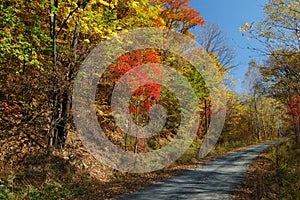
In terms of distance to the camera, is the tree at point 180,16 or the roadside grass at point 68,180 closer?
the roadside grass at point 68,180

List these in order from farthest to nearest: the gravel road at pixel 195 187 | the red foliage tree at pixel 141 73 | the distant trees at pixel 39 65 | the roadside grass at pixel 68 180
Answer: the red foliage tree at pixel 141 73
the distant trees at pixel 39 65
the gravel road at pixel 195 187
the roadside grass at pixel 68 180

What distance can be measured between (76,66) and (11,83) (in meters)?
2.68

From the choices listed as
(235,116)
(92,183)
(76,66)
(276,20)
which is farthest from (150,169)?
(235,116)

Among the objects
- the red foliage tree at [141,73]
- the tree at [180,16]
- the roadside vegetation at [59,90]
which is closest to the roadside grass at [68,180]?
the roadside vegetation at [59,90]

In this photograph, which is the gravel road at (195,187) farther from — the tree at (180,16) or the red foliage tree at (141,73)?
the tree at (180,16)

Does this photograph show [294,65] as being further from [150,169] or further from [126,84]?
[150,169]

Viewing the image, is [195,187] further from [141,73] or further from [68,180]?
[141,73]

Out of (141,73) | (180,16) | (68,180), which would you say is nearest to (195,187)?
(68,180)

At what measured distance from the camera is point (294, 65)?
12461mm

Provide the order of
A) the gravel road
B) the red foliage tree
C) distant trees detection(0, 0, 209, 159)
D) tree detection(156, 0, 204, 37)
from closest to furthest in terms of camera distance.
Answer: the gravel road < distant trees detection(0, 0, 209, 159) < the red foliage tree < tree detection(156, 0, 204, 37)

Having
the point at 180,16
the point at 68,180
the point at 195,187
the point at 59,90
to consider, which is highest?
the point at 180,16

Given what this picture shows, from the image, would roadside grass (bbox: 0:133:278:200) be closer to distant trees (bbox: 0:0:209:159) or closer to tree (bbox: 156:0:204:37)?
distant trees (bbox: 0:0:209:159)

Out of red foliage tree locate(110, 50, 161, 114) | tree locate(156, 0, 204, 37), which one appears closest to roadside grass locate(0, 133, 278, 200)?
red foliage tree locate(110, 50, 161, 114)

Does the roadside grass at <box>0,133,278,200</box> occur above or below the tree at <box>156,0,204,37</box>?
below
